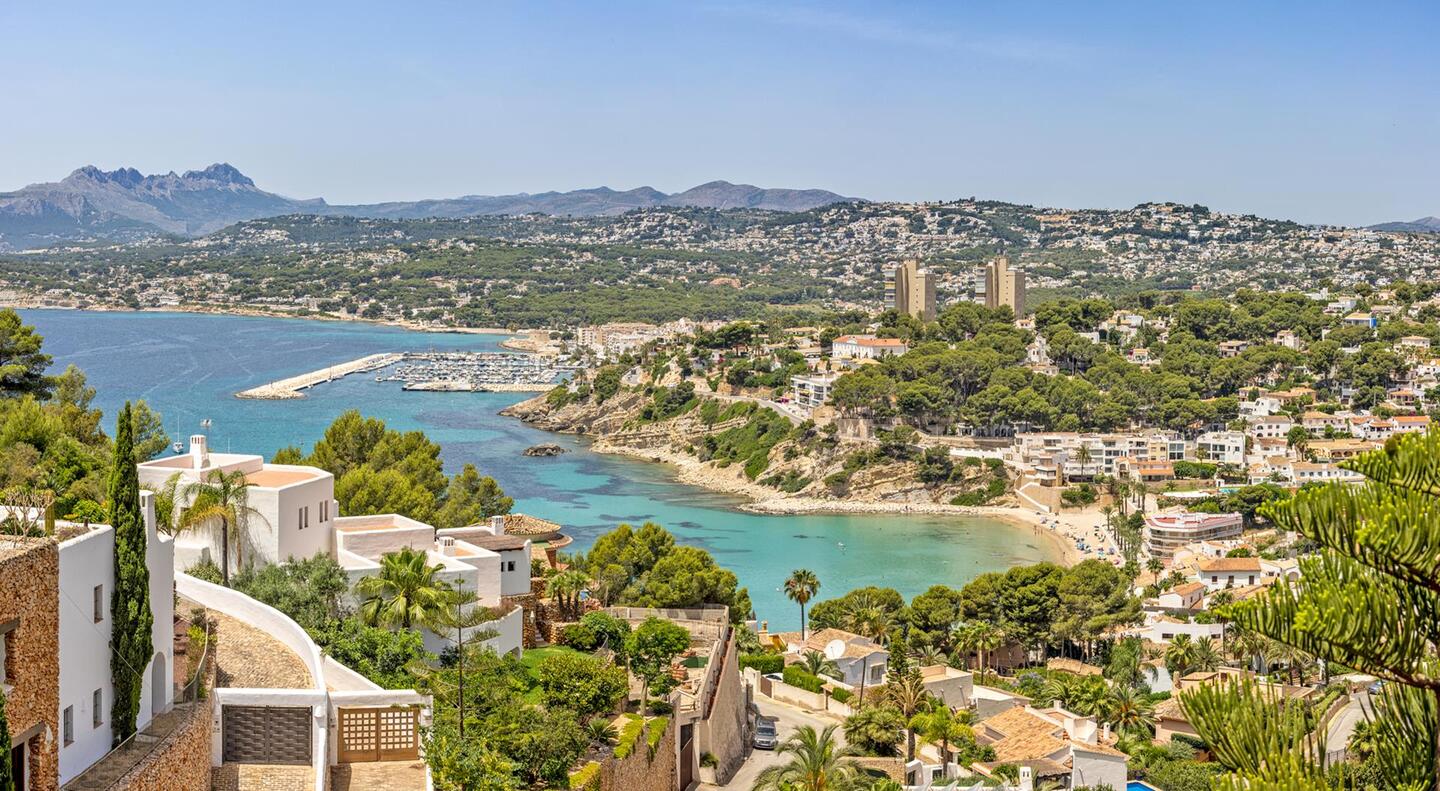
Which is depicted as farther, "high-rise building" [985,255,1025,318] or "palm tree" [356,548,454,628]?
"high-rise building" [985,255,1025,318]

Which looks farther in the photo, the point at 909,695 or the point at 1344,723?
the point at 909,695

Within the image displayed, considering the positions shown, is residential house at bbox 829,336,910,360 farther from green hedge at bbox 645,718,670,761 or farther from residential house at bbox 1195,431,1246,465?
green hedge at bbox 645,718,670,761

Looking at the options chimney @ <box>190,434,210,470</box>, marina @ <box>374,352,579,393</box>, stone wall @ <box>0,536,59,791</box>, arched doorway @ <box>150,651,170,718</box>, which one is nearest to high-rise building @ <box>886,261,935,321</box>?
marina @ <box>374,352,579,393</box>

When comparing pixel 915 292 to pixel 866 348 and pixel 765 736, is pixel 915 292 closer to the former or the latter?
pixel 866 348

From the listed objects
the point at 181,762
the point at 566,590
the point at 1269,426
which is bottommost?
the point at 1269,426

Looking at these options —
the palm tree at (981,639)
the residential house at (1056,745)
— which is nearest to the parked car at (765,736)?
the residential house at (1056,745)

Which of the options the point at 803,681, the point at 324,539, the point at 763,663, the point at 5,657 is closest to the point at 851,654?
the point at 763,663

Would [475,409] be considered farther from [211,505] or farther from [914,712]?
[211,505]

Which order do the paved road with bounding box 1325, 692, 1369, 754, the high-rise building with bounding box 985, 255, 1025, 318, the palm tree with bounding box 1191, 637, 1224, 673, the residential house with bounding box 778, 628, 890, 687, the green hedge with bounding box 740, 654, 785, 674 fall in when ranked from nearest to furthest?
the paved road with bounding box 1325, 692, 1369, 754 < the green hedge with bounding box 740, 654, 785, 674 < the residential house with bounding box 778, 628, 890, 687 < the palm tree with bounding box 1191, 637, 1224, 673 < the high-rise building with bounding box 985, 255, 1025, 318
